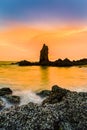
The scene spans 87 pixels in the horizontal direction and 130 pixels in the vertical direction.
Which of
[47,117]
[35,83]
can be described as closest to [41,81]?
[35,83]

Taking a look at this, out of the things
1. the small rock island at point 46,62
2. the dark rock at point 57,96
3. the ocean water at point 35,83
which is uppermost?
the small rock island at point 46,62

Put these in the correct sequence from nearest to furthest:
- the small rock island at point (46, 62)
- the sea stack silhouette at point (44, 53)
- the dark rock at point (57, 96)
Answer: the dark rock at point (57, 96), the small rock island at point (46, 62), the sea stack silhouette at point (44, 53)

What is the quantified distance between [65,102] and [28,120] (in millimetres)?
2001

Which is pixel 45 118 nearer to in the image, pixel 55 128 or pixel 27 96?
pixel 55 128

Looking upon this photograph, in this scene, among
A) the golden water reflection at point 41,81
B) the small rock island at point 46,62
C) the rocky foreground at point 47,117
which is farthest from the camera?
the small rock island at point 46,62

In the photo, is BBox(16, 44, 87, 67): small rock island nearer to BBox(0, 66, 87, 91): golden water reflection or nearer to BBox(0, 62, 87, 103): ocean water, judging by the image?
BBox(0, 66, 87, 91): golden water reflection

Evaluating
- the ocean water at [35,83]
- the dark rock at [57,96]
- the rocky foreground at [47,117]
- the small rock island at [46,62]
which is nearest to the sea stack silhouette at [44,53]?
the small rock island at [46,62]

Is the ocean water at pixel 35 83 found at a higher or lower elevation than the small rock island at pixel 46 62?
lower

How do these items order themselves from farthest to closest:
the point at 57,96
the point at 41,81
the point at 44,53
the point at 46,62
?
the point at 44,53 < the point at 46,62 < the point at 41,81 < the point at 57,96

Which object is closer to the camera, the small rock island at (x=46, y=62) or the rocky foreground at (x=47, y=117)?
the rocky foreground at (x=47, y=117)

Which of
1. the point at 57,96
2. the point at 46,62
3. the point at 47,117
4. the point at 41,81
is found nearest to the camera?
the point at 47,117

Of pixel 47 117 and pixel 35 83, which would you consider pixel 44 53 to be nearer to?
pixel 35 83

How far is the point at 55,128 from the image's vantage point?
11.4 meters

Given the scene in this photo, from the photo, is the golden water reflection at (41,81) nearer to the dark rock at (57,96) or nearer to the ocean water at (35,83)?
the ocean water at (35,83)
